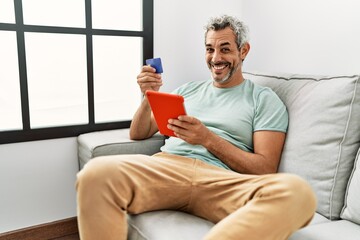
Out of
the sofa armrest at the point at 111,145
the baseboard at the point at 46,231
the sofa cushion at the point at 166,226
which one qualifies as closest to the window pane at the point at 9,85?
the sofa armrest at the point at 111,145

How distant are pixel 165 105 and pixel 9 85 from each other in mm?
922

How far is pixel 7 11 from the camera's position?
157 cm

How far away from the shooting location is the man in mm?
915

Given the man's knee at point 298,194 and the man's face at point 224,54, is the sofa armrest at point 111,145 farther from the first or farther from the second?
the man's knee at point 298,194

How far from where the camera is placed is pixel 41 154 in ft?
5.64

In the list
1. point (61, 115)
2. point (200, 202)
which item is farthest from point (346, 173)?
point (61, 115)

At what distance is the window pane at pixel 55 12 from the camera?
164 centimetres

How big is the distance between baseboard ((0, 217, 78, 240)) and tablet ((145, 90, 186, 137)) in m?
0.94

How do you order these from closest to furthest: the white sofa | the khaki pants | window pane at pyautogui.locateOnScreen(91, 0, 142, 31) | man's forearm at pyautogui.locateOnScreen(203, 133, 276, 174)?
the khaki pants → the white sofa → man's forearm at pyautogui.locateOnScreen(203, 133, 276, 174) → window pane at pyautogui.locateOnScreen(91, 0, 142, 31)

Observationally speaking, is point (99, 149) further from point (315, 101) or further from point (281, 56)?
point (281, 56)

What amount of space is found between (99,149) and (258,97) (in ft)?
2.45

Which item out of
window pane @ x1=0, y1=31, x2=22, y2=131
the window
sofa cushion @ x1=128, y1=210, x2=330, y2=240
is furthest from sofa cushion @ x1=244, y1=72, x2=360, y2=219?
window pane @ x1=0, y1=31, x2=22, y2=131

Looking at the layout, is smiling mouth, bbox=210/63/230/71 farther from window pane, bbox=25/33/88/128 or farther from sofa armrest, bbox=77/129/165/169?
window pane, bbox=25/33/88/128

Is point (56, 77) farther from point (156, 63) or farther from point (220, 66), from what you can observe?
point (220, 66)
